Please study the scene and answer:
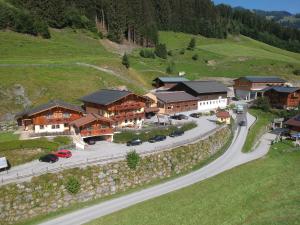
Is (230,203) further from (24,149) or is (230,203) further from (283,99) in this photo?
(283,99)

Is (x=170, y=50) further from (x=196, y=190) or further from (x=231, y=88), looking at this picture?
(x=196, y=190)

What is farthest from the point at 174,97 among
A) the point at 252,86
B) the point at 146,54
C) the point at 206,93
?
the point at 146,54

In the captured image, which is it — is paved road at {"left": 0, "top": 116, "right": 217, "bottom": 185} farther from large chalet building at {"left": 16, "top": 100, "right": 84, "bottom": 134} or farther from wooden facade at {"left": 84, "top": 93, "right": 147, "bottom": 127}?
wooden facade at {"left": 84, "top": 93, "right": 147, "bottom": 127}

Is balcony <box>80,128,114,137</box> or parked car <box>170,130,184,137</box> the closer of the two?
balcony <box>80,128,114,137</box>

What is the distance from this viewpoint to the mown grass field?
76.8 m

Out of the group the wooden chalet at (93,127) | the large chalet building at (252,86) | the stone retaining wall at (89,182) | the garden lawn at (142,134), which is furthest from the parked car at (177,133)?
the large chalet building at (252,86)

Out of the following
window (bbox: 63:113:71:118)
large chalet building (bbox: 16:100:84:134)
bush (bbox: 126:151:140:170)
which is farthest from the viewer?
window (bbox: 63:113:71:118)

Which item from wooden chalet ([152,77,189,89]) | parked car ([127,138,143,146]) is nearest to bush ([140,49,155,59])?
wooden chalet ([152,77,189,89])

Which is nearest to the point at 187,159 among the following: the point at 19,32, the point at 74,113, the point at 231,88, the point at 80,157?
the point at 80,157

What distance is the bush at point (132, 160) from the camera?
50.7 m

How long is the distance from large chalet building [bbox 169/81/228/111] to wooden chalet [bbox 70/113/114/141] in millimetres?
35857

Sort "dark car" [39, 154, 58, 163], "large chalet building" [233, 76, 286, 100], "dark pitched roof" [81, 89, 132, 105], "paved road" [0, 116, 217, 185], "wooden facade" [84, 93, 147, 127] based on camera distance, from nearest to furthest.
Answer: "paved road" [0, 116, 217, 185] < "dark car" [39, 154, 58, 163] < "dark pitched roof" [81, 89, 132, 105] < "wooden facade" [84, 93, 147, 127] < "large chalet building" [233, 76, 286, 100]

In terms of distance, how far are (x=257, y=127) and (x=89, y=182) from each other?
44.5 meters

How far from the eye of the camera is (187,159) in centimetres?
5766
